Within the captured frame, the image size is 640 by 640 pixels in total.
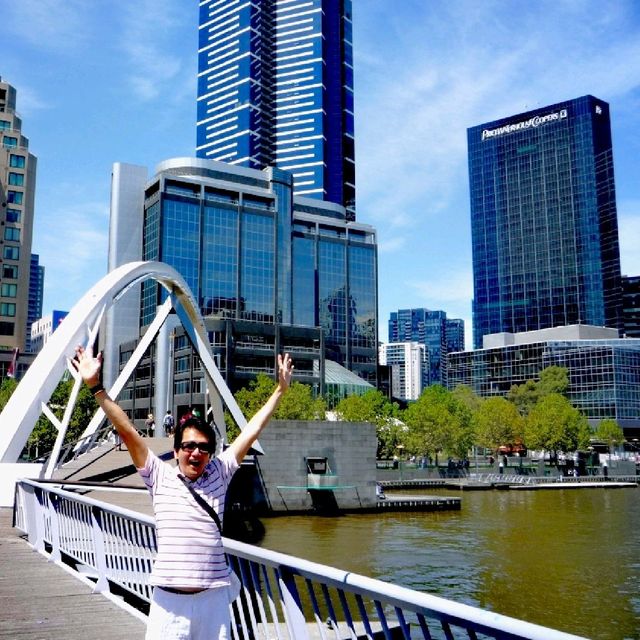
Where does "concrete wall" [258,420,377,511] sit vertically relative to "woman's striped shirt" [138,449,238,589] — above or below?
below

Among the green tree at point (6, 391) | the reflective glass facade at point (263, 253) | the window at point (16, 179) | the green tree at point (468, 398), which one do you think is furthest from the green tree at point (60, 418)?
the green tree at point (468, 398)

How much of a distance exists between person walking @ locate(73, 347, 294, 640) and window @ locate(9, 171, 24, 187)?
326 feet

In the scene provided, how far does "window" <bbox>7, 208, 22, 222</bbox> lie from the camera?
94000mm

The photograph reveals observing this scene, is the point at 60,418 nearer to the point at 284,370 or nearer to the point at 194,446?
the point at 284,370

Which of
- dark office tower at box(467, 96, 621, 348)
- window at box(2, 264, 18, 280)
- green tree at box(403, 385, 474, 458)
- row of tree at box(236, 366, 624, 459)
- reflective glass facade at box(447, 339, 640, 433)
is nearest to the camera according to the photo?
row of tree at box(236, 366, 624, 459)

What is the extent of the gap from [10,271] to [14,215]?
7522mm

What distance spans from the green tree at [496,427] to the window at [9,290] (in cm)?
6117

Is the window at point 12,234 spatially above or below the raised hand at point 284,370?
above

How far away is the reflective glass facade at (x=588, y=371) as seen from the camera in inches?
5025

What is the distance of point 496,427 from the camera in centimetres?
9281

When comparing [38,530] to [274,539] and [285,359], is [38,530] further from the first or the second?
[274,539]

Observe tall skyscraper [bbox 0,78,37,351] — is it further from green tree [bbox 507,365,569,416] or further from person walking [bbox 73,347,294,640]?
person walking [bbox 73,347,294,640]

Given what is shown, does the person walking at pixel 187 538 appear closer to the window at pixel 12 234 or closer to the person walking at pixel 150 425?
the person walking at pixel 150 425

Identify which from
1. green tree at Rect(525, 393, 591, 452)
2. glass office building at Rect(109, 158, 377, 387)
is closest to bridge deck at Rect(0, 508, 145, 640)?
glass office building at Rect(109, 158, 377, 387)
